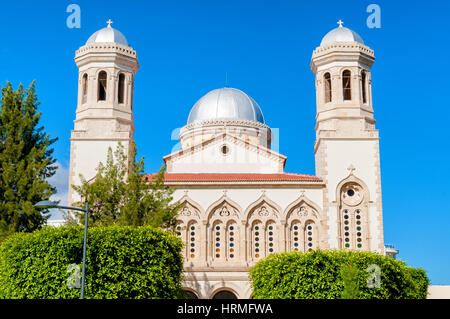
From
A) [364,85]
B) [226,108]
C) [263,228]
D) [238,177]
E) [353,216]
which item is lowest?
[263,228]

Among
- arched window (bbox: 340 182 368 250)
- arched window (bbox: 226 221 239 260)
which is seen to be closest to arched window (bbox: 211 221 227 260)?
arched window (bbox: 226 221 239 260)

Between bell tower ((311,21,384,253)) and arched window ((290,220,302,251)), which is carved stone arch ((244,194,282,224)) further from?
bell tower ((311,21,384,253))

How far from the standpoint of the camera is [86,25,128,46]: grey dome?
44.9 meters

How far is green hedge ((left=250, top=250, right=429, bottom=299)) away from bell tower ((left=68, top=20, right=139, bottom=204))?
1687 centimetres

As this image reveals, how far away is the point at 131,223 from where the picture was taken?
33.0 metres

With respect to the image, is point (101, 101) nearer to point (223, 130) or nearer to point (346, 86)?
point (223, 130)

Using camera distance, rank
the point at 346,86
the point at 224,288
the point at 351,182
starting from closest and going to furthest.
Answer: the point at 224,288 < the point at 351,182 < the point at 346,86

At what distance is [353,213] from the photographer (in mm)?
41500

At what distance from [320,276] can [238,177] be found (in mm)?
14439

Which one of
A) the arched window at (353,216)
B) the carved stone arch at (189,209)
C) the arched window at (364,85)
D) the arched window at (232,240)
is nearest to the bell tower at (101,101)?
the carved stone arch at (189,209)

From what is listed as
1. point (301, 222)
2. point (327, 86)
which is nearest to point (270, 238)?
point (301, 222)
